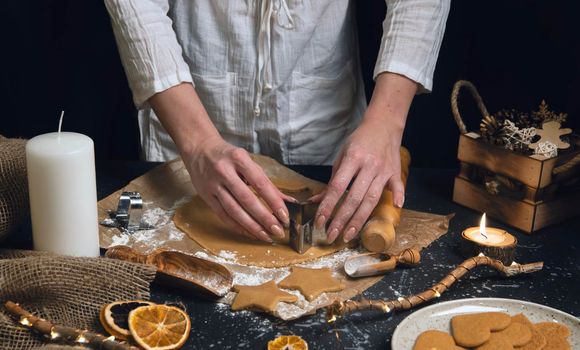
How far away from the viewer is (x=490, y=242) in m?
1.38

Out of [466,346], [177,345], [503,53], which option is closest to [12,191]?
[177,345]

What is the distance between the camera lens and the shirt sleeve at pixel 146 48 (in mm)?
1568

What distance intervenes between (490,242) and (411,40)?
513mm

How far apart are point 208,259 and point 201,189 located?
174mm

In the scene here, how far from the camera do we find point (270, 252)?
1.42m

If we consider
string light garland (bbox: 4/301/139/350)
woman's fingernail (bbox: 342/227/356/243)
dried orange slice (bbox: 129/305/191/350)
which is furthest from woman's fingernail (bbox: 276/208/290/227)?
string light garland (bbox: 4/301/139/350)

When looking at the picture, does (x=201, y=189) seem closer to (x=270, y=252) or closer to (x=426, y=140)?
(x=270, y=252)

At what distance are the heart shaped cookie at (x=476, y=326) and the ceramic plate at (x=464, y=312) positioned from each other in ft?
0.08

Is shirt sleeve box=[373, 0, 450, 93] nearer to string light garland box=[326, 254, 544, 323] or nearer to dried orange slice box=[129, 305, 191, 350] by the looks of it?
string light garland box=[326, 254, 544, 323]

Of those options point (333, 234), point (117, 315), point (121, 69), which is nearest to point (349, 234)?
point (333, 234)

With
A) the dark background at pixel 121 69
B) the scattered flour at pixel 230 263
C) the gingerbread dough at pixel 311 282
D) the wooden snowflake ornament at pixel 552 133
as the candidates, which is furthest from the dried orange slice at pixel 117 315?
the dark background at pixel 121 69

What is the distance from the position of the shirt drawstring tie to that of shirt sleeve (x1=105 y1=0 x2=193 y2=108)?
0.22 m

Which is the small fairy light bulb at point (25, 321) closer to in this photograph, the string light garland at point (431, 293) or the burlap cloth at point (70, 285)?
the burlap cloth at point (70, 285)

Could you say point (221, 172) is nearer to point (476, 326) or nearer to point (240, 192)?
point (240, 192)
